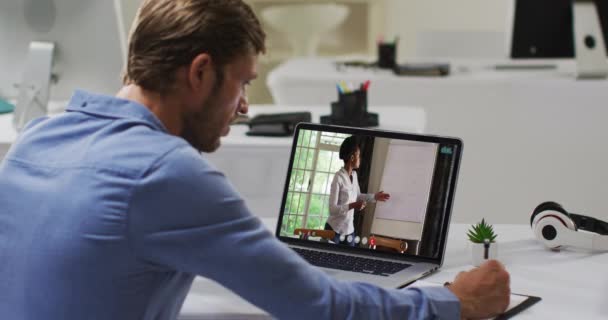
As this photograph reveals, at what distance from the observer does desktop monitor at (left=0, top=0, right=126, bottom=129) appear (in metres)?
2.38

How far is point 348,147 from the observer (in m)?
1.56

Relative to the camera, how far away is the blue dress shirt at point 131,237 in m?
1.02

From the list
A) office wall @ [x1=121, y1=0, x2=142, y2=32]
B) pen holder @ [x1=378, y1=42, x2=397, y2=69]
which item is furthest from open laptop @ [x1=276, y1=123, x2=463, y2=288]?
pen holder @ [x1=378, y1=42, x2=397, y2=69]

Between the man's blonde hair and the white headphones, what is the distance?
72 centimetres

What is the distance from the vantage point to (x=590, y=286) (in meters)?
1.39

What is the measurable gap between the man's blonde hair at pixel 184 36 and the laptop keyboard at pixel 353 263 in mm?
474

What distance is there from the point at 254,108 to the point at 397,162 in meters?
1.39

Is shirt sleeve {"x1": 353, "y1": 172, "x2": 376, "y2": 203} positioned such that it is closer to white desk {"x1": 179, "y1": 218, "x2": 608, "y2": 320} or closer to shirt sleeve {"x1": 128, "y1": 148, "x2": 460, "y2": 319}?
white desk {"x1": 179, "y1": 218, "x2": 608, "y2": 320}

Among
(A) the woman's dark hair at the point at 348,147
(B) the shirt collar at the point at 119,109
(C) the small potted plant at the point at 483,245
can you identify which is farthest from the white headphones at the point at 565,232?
(B) the shirt collar at the point at 119,109

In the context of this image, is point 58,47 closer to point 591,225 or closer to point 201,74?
point 201,74

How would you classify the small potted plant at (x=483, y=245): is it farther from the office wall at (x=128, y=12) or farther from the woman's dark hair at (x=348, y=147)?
the office wall at (x=128, y=12)

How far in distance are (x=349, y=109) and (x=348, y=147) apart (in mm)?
849

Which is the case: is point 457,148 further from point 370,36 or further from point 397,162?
point 370,36

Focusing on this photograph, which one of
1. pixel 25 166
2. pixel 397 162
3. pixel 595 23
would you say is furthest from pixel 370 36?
pixel 25 166
